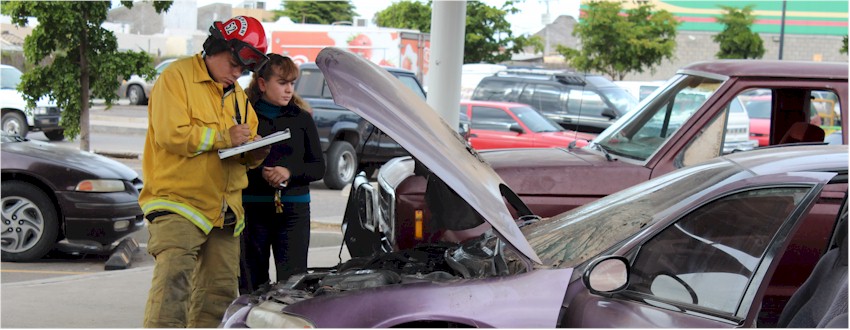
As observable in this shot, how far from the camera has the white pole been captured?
984cm

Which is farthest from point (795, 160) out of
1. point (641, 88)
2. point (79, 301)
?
point (641, 88)

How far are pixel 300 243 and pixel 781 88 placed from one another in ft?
10.1

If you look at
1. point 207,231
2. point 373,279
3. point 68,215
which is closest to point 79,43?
point 68,215

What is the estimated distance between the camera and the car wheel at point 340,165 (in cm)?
1551

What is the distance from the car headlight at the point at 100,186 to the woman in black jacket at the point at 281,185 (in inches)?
128

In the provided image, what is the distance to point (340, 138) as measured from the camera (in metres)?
16.0

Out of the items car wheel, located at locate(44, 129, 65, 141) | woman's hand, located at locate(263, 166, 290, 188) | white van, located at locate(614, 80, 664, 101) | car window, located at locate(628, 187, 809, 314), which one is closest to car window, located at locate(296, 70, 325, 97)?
car wheel, located at locate(44, 129, 65, 141)

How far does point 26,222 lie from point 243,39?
4.38 meters

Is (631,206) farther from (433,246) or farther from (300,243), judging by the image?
(300,243)

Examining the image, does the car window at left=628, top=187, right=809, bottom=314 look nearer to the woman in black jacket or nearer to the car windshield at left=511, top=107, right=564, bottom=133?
the woman in black jacket

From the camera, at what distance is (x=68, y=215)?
8500 mm

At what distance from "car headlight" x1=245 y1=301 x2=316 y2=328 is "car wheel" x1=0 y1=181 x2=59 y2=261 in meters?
5.17

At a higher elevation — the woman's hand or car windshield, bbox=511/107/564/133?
the woman's hand

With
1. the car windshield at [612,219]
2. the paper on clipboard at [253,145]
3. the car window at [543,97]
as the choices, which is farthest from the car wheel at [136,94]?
the car windshield at [612,219]
